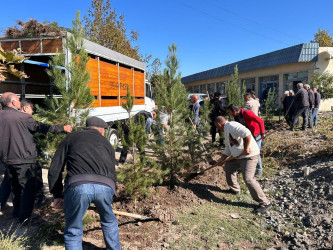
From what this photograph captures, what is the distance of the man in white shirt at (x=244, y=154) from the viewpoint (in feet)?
13.7

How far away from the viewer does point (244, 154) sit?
432cm

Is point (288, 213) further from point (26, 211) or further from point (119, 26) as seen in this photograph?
point (119, 26)

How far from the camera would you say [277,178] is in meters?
5.59

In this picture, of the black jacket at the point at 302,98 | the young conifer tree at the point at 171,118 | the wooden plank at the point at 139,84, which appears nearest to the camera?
the young conifer tree at the point at 171,118

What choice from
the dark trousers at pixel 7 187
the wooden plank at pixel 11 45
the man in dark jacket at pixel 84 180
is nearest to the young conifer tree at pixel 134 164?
the man in dark jacket at pixel 84 180

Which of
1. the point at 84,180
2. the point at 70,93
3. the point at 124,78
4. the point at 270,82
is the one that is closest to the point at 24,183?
the point at 70,93

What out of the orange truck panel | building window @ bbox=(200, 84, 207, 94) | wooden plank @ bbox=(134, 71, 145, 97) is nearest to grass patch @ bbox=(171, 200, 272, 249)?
the orange truck panel

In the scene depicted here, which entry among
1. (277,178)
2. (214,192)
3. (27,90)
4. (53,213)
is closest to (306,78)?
(277,178)

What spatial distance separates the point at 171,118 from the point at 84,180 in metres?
2.53

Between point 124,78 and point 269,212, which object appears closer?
point 269,212

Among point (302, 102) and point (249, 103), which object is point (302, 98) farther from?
point (249, 103)

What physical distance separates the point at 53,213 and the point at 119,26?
1756 cm

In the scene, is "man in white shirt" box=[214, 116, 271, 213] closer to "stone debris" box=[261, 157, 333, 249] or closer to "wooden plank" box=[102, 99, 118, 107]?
"stone debris" box=[261, 157, 333, 249]

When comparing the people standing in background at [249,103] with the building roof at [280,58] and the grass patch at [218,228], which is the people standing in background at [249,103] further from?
the building roof at [280,58]
